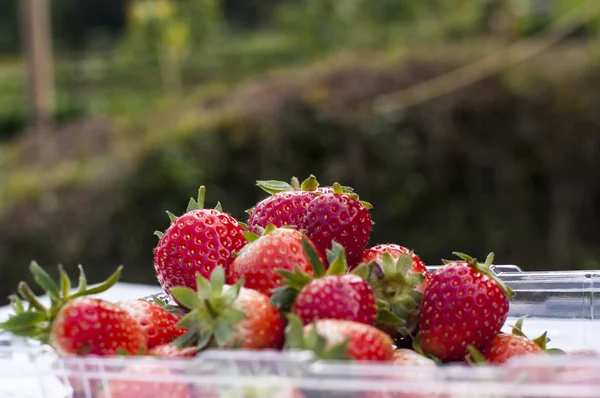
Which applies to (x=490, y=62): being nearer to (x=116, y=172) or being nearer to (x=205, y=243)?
(x=116, y=172)

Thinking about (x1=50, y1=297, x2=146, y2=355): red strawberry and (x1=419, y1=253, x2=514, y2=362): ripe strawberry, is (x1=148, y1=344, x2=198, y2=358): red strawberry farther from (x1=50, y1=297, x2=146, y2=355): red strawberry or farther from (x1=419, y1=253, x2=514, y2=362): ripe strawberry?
(x1=419, y1=253, x2=514, y2=362): ripe strawberry

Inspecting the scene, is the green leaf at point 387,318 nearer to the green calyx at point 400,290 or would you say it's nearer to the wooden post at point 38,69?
the green calyx at point 400,290

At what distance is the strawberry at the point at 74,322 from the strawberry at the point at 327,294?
4.1 inches

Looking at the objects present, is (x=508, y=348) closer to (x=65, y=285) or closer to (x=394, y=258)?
(x=394, y=258)

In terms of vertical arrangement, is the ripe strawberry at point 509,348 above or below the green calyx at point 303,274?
below

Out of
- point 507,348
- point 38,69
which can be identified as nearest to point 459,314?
point 507,348

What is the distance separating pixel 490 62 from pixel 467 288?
2.14m

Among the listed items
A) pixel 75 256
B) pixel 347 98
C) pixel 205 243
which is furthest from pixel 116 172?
pixel 205 243

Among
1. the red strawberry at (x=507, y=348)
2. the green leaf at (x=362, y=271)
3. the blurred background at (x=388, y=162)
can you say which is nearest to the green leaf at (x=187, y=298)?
the green leaf at (x=362, y=271)

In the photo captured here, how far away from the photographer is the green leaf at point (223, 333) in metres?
0.55

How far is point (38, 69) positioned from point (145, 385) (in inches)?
112

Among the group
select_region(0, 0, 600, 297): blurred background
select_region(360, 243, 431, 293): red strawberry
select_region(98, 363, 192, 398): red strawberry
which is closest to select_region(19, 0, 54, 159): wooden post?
select_region(0, 0, 600, 297): blurred background

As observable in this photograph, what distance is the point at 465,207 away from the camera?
8.18 feet

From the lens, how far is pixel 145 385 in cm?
50
